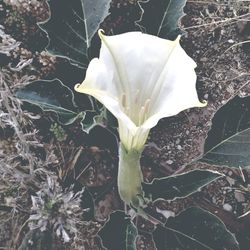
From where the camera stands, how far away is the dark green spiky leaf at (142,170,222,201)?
1.15 metres

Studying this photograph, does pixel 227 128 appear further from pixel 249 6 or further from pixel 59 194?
pixel 249 6

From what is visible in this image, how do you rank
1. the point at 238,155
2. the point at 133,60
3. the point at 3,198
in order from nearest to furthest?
the point at 133,60 < the point at 238,155 < the point at 3,198

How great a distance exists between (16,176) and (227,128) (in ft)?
1.46

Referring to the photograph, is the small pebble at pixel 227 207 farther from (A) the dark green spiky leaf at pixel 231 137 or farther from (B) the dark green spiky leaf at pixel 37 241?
(B) the dark green spiky leaf at pixel 37 241

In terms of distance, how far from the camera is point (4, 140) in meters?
1.46

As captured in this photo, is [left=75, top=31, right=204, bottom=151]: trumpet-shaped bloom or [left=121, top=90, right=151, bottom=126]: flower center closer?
[left=75, top=31, right=204, bottom=151]: trumpet-shaped bloom

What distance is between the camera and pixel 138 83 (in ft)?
3.76

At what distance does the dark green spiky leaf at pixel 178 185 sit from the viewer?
45.3 inches

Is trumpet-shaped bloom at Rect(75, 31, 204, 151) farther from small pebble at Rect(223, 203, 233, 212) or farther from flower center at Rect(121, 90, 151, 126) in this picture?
small pebble at Rect(223, 203, 233, 212)

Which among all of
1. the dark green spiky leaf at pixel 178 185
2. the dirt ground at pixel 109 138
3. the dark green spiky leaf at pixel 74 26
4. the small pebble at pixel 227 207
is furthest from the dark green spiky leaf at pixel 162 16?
the small pebble at pixel 227 207

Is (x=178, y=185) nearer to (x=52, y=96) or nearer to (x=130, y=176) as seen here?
(x=130, y=176)

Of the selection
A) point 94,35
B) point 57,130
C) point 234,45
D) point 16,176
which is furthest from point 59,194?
point 234,45

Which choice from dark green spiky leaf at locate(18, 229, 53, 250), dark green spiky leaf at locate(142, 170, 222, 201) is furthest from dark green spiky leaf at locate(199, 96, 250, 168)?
dark green spiky leaf at locate(18, 229, 53, 250)

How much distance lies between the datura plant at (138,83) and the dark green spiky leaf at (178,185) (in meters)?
0.03
